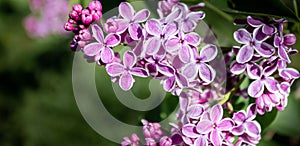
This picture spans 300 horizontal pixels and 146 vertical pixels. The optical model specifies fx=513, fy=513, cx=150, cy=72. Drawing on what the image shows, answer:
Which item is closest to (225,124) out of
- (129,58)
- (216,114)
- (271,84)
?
(216,114)

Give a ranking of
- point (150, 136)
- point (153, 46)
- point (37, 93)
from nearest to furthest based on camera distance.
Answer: point (153, 46), point (150, 136), point (37, 93)

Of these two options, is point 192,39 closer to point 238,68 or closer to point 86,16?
point 238,68

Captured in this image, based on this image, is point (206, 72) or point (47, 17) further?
point (47, 17)

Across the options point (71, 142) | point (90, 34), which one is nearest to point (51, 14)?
point (71, 142)

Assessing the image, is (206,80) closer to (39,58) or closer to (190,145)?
(190,145)

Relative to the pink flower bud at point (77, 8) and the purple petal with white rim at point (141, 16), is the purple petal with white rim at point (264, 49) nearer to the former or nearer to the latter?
the purple petal with white rim at point (141, 16)

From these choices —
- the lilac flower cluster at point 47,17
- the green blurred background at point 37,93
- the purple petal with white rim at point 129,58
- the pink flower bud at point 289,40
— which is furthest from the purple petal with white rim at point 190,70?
the green blurred background at point 37,93

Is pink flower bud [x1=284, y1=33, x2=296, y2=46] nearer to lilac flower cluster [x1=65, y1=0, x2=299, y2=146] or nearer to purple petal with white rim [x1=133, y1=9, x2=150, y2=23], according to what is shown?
lilac flower cluster [x1=65, y1=0, x2=299, y2=146]
